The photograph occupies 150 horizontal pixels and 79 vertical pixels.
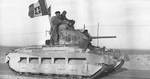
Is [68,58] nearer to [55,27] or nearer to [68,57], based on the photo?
[68,57]

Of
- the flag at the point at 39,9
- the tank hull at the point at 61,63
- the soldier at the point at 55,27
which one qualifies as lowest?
the tank hull at the point at 61,63

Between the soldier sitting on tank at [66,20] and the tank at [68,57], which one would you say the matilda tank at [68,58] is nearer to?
the tank at [68,57]

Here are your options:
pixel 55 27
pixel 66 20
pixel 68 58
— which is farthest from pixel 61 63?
pixel 66 20

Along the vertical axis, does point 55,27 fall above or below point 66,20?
below

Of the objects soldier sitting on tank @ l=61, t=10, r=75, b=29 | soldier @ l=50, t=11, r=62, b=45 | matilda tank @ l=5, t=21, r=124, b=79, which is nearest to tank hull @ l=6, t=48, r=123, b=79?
matilda tank @ l=5, t=21, r=124, b=79

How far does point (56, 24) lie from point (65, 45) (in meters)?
2.85

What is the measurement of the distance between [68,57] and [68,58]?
76 millimetres

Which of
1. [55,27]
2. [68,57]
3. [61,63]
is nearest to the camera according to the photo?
[68,57]

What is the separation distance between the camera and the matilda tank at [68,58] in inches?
934

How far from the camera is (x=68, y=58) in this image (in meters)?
24.7

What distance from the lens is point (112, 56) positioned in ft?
81.6

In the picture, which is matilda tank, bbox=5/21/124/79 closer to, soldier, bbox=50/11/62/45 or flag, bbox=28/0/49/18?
soldier, bbox=50/11/62/45

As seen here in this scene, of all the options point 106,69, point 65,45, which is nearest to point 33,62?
point 65,45

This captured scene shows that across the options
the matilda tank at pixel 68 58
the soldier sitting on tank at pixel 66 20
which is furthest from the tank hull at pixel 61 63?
the soldier sitting on tank at pixel 66 20
